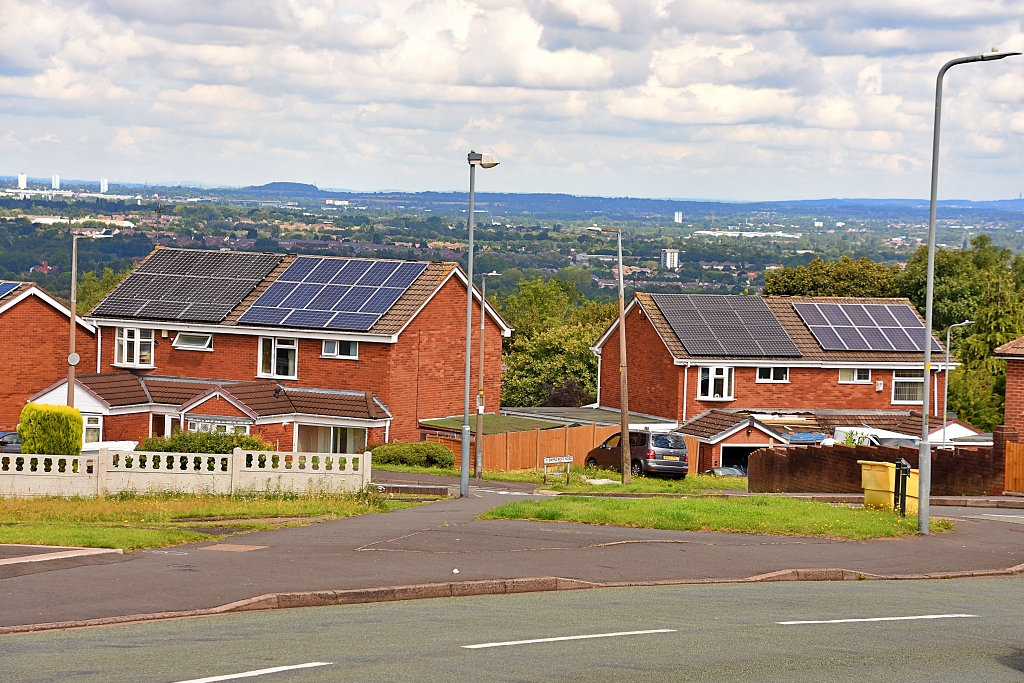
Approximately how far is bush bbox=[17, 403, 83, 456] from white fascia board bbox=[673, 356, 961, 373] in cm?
2949

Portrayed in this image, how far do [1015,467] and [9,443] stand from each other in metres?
32.3

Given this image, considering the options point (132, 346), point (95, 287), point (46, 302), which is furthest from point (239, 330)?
point (95, 287)

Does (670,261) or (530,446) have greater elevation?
(670,261)

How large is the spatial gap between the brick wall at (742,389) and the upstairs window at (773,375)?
0.67ft

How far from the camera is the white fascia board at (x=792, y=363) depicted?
5500cm

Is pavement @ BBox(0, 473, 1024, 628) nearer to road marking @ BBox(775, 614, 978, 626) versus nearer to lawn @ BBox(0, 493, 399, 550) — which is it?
lawn @ BBox(0, 493, 399, 550)

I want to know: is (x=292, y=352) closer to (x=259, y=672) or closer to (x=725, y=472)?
(x=725, y=472)

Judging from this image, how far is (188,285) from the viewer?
2120 inches

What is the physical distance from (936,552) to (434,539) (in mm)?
8103

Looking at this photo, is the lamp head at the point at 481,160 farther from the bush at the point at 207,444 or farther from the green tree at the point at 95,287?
the green tree at the point at 95,287

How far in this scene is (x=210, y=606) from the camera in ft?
45.9

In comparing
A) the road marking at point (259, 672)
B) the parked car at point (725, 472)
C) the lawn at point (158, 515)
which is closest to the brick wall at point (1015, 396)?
the parked car at point (725, 472)

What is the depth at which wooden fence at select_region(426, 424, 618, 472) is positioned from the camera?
45.8 metres

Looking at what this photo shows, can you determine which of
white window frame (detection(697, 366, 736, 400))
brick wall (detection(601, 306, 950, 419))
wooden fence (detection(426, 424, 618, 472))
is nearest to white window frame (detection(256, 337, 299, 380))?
wooden fence (detection(426, 424, 618, 472))
